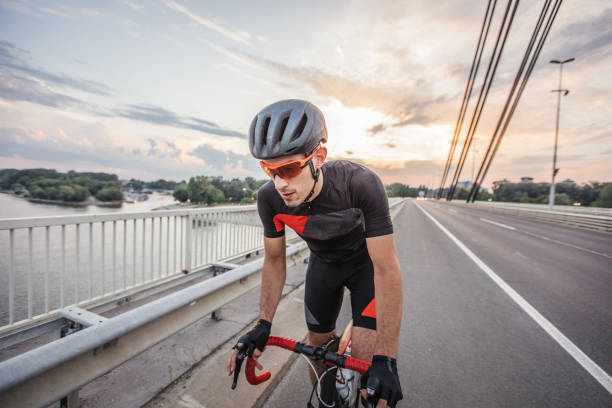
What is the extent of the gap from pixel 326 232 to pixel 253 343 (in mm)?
789

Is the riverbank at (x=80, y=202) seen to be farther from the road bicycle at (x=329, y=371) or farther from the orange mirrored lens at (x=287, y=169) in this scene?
the road bicycle at (x=329, y=371)

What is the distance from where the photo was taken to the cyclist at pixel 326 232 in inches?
60.2

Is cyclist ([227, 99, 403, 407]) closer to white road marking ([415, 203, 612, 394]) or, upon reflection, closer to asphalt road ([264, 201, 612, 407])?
asphalt road ([264, 201, 612, 407])

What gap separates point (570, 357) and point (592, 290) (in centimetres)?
354

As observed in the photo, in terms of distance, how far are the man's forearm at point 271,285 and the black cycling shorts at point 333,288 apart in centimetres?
35

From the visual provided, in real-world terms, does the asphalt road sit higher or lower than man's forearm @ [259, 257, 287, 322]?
lower

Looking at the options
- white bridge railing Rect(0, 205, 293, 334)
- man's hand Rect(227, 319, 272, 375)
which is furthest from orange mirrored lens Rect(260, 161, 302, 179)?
white bridge railing Rect(0, 205, 293, 334)

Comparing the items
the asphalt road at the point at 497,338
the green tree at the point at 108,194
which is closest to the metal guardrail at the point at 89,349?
the asphalt road at the point at 497,338

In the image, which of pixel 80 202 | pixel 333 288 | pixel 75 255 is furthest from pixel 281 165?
pixel 80 202

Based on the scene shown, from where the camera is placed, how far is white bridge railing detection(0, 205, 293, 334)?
268 cm

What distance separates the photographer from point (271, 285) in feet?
6.20

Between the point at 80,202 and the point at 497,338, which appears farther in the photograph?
the point at 80,202

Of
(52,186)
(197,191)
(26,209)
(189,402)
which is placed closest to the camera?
(189,402)

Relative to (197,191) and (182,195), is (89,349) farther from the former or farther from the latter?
(182,195)
